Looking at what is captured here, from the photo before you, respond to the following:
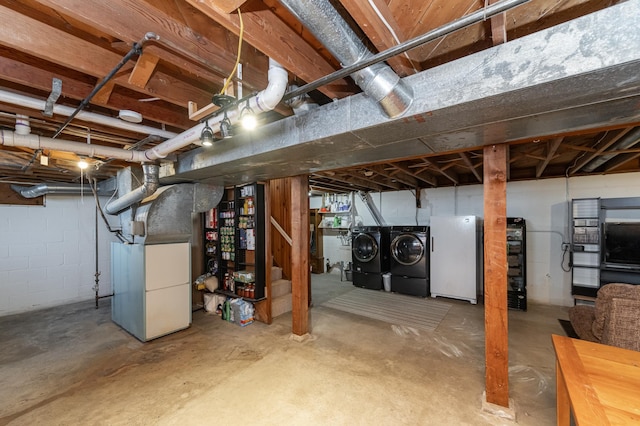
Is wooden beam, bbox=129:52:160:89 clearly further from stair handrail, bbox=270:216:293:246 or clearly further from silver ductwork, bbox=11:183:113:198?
silver ductwork, bbox=11:183:113:198

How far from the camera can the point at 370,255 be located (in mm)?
5602

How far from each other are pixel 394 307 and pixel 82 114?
4.62m

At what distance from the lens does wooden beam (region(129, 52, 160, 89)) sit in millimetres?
1422

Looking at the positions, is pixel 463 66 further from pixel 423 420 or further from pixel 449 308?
pixel 449 308

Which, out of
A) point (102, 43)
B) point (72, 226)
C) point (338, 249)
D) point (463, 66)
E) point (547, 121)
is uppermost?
point (102, 43)

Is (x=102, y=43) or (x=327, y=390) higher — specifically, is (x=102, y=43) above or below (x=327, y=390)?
above

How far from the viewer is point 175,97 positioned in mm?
1831

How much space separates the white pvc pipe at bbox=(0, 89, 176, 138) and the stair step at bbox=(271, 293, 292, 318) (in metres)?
2.79

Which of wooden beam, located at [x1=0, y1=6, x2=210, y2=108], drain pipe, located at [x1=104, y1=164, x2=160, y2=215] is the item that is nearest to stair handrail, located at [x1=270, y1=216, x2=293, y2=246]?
drain pipe, located at [x1=104, y1=164, x2=160, y2=215]

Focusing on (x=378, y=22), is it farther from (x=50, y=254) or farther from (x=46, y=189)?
(x=50, y=254)

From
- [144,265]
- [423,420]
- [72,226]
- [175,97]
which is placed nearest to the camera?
[175,97]

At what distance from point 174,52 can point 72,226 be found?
5474mm

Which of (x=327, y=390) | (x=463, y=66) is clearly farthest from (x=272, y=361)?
(x=463, y=66)

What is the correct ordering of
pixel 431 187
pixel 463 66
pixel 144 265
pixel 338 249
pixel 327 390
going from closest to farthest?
1. pixel 463 66
2. pixel 327 390
3. pixel 144 265
4. pixel 431 187
5. pixel 338 249
